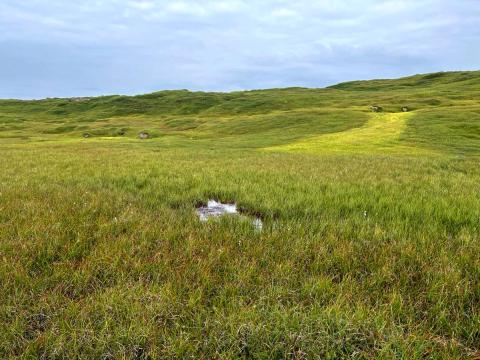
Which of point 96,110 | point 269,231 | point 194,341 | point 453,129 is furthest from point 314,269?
point 96,110

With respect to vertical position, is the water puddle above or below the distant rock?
below

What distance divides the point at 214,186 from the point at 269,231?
5291 millimetres

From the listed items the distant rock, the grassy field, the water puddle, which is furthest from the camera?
the distant rock

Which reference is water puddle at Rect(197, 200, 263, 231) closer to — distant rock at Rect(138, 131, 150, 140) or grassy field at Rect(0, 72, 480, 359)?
grassy field at Rect(0, 72, 480, 359)

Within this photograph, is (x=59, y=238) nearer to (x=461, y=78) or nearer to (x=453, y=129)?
(x=453, y=129)

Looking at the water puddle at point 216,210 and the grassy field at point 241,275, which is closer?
the grassy field at point 241,275

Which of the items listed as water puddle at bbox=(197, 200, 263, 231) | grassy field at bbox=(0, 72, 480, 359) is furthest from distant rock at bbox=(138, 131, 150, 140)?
water puddle at bbox=(197, 200, 263, 231)

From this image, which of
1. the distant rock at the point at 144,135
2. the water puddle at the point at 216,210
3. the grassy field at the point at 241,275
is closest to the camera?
the grassy field at the point at 241,275

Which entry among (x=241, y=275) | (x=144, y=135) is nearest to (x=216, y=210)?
(x=241, y=275)

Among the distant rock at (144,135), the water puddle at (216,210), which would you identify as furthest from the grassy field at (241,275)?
the distant rock at (144,135)

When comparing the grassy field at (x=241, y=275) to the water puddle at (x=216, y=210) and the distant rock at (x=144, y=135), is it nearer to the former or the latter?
the water puddle at (x=216, y=210)

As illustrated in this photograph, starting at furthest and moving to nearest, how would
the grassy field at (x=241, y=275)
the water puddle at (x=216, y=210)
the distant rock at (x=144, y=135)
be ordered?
the distant rock at (x=144, y=135), the water puddle at (x=216, y=210), the grassy field at (x=241, y=275)

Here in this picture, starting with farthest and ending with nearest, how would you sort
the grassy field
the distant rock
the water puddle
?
the distant rock < the water puddle < the grassy field

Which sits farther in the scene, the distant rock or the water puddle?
the distant rock
